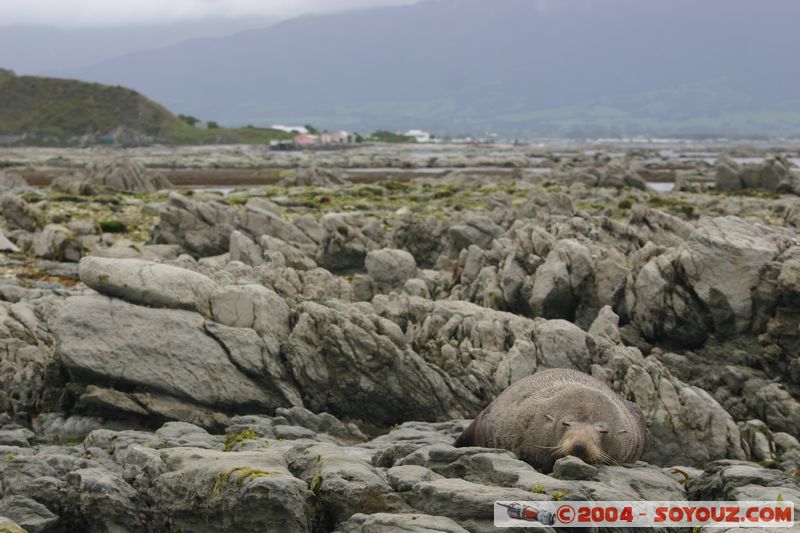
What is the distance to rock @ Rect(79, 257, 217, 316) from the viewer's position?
19453mm

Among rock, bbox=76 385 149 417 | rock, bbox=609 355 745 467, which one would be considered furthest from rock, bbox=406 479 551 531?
rock, bbox=76 385 149 417

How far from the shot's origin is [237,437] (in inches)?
627

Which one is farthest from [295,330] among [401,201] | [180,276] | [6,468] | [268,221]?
[401,201]

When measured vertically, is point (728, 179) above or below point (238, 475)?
below

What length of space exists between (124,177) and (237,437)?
189 ft

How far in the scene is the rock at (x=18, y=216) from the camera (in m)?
42.1

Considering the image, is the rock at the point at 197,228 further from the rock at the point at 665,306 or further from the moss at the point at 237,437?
the moss at the point at 237,437

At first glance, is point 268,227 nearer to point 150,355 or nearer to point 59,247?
point 59,247

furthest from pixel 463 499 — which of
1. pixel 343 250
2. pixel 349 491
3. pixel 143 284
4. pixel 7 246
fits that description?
pixel 7 246

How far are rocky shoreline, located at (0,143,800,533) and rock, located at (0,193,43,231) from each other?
9903mm

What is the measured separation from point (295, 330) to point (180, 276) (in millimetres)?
2767

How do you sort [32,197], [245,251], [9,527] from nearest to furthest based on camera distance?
[9,527]
[245,251]
[32,197]

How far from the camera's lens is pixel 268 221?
3738cm

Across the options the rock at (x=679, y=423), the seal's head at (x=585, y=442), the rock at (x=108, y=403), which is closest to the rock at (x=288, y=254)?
the rock at (x=108, y=403)
